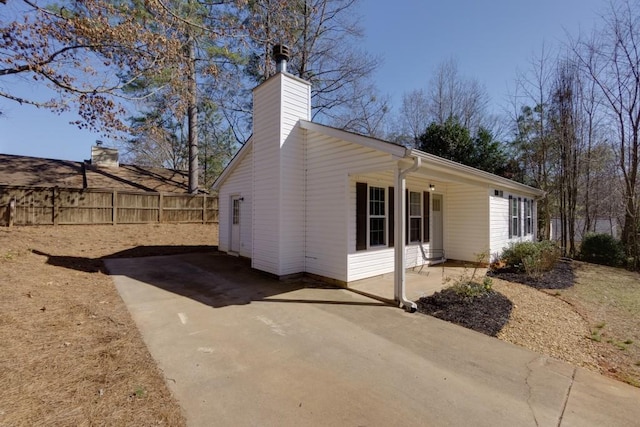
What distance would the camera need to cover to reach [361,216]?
694 centimetres

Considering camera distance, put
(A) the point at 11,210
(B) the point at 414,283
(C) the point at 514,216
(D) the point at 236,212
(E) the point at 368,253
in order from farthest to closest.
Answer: (A) the point at 11,210 → (C) the point at 514,216 → (D) the point at 236,212 → (E) the point at 368,253 → (B) the point at 414,283

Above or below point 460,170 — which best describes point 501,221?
below

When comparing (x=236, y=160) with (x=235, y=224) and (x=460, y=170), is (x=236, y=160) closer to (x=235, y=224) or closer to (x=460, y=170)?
(x=235, y=224)

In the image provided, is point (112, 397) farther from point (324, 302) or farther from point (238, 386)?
point (324, 302)

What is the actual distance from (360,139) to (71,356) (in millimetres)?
5540

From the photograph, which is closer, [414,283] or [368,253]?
[414,283]

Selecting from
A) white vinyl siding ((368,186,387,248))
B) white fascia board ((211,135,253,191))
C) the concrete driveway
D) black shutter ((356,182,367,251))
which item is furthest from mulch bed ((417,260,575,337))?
white fascia board ((211,135,253,191))

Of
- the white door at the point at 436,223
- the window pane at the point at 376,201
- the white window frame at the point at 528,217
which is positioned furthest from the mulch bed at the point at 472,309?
the white window frame at the point at 528,217

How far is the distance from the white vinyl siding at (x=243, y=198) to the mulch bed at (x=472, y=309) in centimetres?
621

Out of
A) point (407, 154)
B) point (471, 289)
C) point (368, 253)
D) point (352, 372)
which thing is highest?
point (407, 154)

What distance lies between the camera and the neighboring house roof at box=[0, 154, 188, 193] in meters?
15.6

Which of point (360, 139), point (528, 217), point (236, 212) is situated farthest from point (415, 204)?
point (528, 217)

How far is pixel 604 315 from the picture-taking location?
546 centimetres

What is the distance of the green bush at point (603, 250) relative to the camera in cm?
1116
